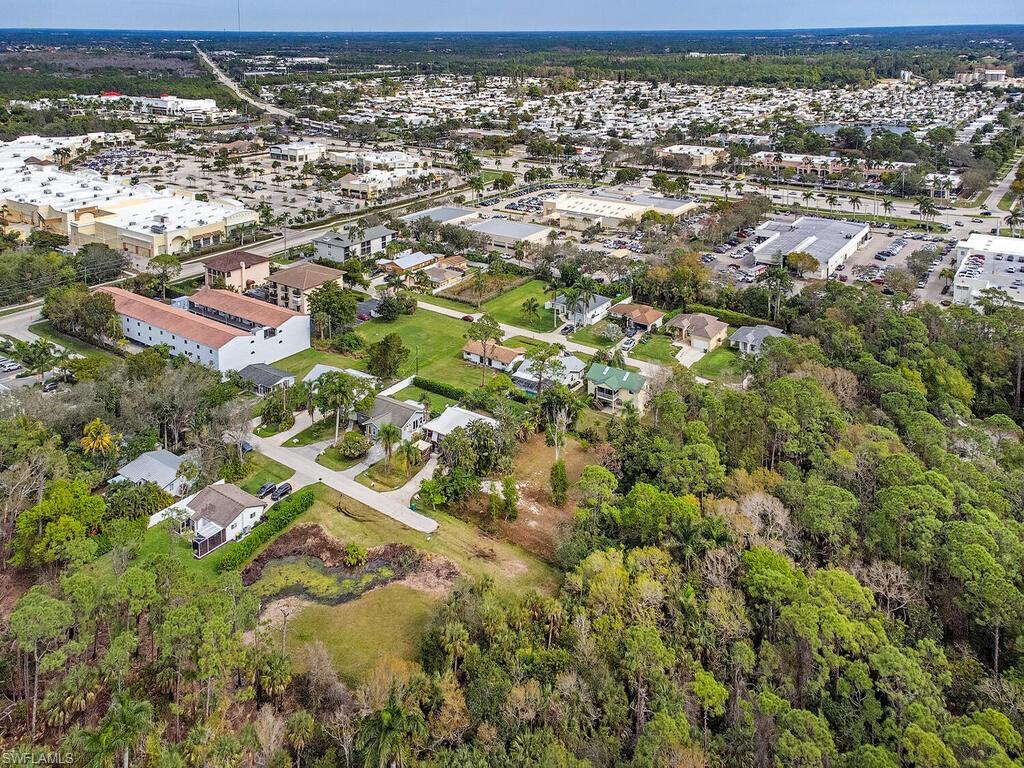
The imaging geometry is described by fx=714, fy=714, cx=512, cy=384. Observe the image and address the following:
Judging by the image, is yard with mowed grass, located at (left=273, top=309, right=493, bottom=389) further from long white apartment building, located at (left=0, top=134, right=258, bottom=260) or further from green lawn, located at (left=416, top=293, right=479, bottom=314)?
long white apartment building, located at (left=0, top=134, right=258, bottom=260)

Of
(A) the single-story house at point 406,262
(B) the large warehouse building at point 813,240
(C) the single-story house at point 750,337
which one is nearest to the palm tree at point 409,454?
(C) the single-story house at point 750,337

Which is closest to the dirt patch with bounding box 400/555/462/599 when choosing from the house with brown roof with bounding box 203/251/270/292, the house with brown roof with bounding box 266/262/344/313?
the house with brown roof with bounding box 266/262/344/313

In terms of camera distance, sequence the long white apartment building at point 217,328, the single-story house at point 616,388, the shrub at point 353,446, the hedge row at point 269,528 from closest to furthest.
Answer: the hedge row at point 269,528
the shrub at point 353,446
the single-story house at point 616,388
the long white apartment building at point 217,328

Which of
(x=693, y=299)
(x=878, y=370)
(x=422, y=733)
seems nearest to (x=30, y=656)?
(x=422, y=733)

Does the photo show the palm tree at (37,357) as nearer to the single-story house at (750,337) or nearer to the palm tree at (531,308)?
the palm tree at (531,308)

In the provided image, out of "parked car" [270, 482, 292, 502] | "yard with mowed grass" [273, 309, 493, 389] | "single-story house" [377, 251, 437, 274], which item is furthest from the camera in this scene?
"single-story house" [377, 251, 437, 274]
